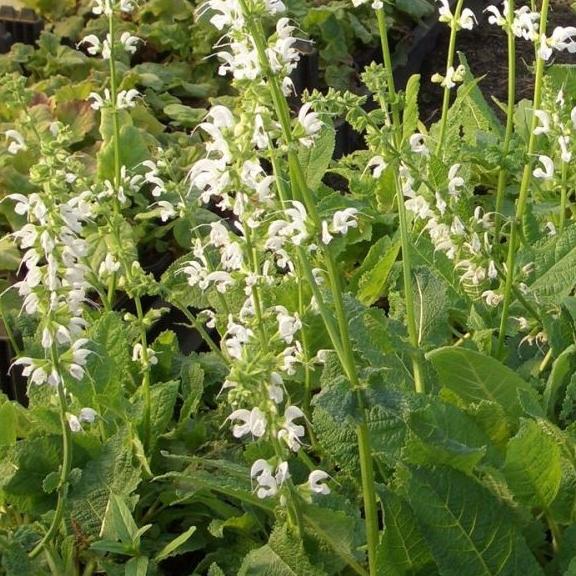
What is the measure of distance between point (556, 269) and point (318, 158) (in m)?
0.87

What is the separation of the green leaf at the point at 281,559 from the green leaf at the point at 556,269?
2.86ft

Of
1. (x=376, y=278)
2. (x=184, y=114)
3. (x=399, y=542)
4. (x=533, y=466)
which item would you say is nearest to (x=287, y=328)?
(x=399, y=542)

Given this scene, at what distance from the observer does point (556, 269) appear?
2.52 metres

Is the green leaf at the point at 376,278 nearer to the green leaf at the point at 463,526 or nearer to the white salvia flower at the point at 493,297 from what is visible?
the white salvia flower at the point at 493,297

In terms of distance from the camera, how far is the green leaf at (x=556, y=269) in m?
2.49

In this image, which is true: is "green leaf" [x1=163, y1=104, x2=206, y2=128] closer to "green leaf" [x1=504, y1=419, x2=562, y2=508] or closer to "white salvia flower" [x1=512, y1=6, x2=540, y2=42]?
"white salvia flower" [x1=512, y1=6, x2=540, y2=42]

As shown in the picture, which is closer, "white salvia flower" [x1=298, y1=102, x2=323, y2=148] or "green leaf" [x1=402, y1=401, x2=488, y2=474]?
"white salvia flower" [x1=298, y1=102, x2=323, y2=148]

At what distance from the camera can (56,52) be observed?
4.37m

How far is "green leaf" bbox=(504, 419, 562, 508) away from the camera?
6.42ft

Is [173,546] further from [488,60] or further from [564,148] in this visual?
[488,60]

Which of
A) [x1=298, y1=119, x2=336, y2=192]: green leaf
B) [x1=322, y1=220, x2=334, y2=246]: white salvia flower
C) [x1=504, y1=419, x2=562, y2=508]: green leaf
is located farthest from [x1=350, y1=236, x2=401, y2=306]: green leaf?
[x1=322, y1=220, x2=334, y2=246]: white salvia flower

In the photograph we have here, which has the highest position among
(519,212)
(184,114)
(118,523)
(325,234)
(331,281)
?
(325,234)

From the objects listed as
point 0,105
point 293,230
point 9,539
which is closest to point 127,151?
point 0,105

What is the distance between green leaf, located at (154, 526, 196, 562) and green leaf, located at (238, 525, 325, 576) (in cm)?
13
